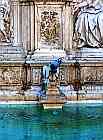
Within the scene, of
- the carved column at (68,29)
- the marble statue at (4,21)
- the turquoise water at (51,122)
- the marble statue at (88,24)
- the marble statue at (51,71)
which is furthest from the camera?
the marble statue at (88,24)

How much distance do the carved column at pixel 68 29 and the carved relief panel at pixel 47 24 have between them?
9.5 inches

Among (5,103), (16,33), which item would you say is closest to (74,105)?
(5,103)

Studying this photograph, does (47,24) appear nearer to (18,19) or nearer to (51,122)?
(18,19)

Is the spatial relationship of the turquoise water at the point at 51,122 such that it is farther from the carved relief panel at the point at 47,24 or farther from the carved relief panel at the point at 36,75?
the carved relief panel at the point at 47,24

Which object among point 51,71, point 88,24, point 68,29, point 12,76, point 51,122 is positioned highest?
point 88,24

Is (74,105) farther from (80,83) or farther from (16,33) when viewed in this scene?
(16,33)

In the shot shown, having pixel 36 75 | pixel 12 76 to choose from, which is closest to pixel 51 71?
pixel 36 75

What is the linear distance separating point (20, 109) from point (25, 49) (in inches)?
109

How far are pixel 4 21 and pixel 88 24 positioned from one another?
8.38ft

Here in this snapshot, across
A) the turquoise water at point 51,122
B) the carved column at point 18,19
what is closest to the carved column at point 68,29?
the carved column at point 18,19

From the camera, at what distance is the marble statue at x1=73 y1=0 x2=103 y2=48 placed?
48.0 ft

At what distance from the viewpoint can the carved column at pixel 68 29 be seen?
14492 mm

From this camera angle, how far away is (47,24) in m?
14.2

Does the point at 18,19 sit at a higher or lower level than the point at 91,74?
higher
